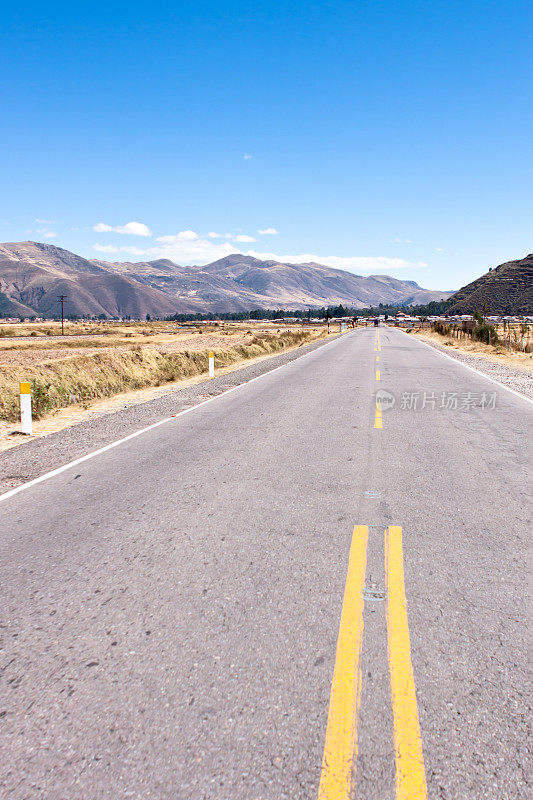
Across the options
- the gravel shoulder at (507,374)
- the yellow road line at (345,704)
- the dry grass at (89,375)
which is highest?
the gravel shoulder at (507,374)

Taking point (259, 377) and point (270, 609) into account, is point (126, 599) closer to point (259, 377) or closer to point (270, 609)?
point (270, 609)

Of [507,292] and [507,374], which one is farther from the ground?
[507,292]

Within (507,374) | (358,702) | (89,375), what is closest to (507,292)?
(507,374)

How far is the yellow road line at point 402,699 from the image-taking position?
218 cm

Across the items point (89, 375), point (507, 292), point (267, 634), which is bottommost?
point (89, 375)

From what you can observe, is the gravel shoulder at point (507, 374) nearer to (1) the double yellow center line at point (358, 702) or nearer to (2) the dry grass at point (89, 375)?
(1) the double yellow center line at point (358, 702)

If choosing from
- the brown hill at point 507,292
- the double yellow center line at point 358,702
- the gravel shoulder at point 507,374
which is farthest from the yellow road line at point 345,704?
the brown hill at point 507,292

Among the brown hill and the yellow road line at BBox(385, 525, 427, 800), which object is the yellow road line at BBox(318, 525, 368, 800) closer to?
the yellow road line at BBox(385, 525, 427, 800)

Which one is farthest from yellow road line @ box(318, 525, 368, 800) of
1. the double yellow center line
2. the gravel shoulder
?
the gravel shoulder

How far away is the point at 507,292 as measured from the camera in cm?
13625

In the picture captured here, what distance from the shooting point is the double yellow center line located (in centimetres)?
218

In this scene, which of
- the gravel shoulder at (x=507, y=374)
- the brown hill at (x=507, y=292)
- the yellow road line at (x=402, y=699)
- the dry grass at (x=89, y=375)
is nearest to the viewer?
the yellow road line at (x=402, y=699)

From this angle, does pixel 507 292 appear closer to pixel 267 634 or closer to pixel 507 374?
pixel 507 374

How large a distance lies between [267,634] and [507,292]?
15075 cm
